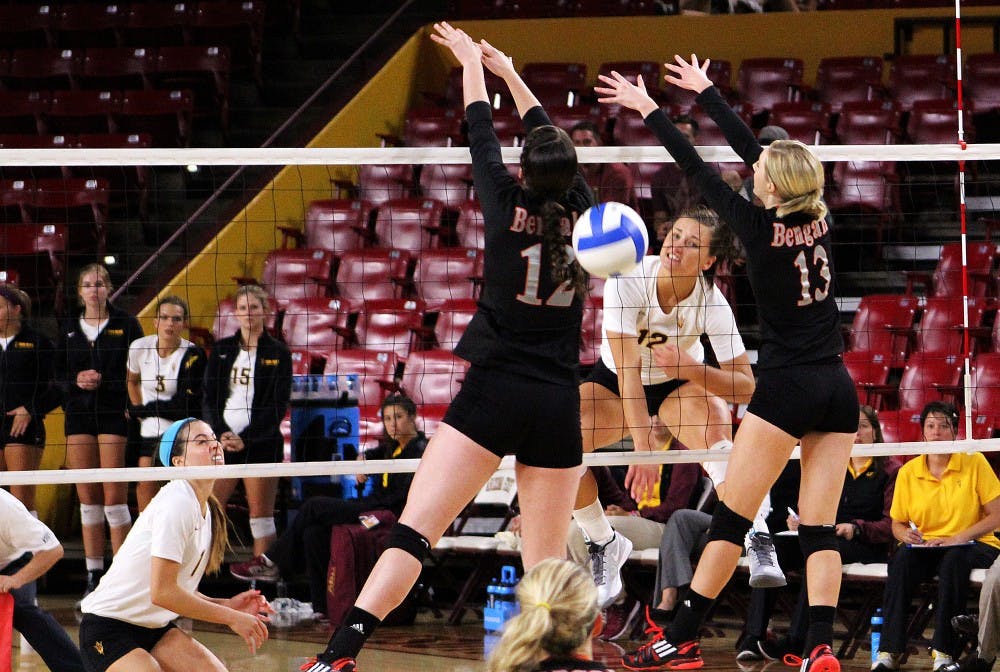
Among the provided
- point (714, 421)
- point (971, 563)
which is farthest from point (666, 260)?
point (971, 563)

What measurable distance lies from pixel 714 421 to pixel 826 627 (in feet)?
4.35

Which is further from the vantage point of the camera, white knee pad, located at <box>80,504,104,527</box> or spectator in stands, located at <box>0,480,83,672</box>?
white knee pad, located at <box>80,504,104,527</box>

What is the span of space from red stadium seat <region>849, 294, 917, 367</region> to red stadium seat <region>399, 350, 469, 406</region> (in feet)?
8.93

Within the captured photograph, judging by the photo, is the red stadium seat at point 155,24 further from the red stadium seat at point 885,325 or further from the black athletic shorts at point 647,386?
the black athletic shorts at point 647,386

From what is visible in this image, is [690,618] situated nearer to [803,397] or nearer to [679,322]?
[803,397]

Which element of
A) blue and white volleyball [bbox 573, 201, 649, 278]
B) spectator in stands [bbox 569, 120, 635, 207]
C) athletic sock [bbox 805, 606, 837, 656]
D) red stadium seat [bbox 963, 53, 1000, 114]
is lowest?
athletic sock [bbox 805, 606, 837, 656]

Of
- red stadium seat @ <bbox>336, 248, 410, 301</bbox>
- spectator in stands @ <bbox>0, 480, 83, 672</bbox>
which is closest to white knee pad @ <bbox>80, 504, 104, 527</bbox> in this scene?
red stadium seat @ <bbox>336, 248, 410, 301</bbox>

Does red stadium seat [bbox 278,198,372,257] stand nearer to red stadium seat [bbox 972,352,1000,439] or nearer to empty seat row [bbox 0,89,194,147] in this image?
empty seat row [bbox 0,89,194,147]

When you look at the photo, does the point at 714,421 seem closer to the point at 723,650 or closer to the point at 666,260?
the point at 666,260

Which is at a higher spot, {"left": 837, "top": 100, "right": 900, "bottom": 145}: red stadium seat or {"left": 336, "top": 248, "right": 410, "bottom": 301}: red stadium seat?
{"left": 837, "top": 100, "right": 900, "bottom": 145}: red stadium seat

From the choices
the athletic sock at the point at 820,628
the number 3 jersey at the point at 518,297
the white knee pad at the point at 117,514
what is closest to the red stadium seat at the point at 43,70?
the white knee pad at the point at 117,514

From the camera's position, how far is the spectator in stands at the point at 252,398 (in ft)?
31.4

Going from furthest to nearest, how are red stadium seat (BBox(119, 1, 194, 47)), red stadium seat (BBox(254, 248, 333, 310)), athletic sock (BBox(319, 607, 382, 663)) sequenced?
red stadium seat (BBox(119, 1, 194, 47))
red stadium seat (BBox(254, 248, 333, 310))
athletic sock (BBox(319, 607, 382, 663))

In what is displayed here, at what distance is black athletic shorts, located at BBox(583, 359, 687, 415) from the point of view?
6.44m
